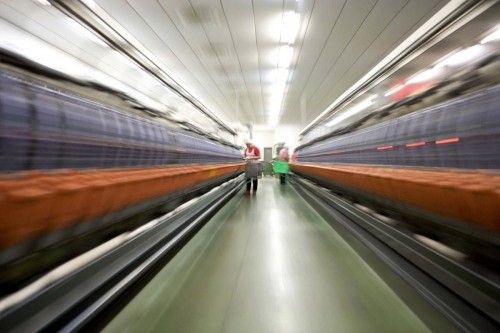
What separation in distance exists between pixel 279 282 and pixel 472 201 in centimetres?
103

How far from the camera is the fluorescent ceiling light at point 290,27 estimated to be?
10.8ft

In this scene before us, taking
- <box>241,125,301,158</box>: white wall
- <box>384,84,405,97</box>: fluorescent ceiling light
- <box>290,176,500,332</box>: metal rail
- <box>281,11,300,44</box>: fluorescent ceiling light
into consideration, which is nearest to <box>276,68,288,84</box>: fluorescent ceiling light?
<box>281,11,300,44</box>: fluorescent ceiling light

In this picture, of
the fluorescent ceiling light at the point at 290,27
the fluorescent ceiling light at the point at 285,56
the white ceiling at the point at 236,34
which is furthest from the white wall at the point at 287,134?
the fluorescent ceiling light at the point at 290,27

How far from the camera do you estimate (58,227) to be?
61cm

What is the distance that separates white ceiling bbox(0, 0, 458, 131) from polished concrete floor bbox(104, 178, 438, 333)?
56.5 inches

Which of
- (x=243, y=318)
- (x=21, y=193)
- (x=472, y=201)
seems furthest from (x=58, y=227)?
(x=472, y=201)

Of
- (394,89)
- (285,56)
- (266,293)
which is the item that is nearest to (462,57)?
(394,89)

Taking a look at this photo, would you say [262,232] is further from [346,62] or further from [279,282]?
[346,62]

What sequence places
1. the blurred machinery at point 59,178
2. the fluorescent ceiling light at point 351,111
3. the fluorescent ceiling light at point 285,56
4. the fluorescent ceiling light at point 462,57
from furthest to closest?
the fluorescent ceiling light at point 285,56, the fluorescent ceiling light at point 351,111, the fluorescent ceiling light at point 462,57, the blurred machinery at point 59,178

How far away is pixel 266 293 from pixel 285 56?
181 inches

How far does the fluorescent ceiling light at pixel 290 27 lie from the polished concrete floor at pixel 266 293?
10.3 feet

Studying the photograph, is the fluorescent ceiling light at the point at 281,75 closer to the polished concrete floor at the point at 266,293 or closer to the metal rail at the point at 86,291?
the polished concrete floor at the point at 266,293

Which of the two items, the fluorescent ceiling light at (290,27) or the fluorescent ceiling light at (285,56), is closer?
the fluorescent ceiling light at (290,27)

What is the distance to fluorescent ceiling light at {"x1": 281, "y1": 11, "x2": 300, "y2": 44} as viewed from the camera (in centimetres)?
329
